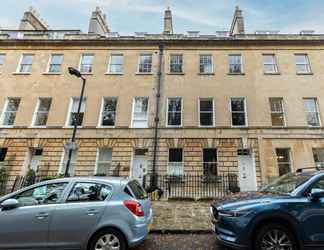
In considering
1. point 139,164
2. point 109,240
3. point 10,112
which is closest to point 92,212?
point 109,240

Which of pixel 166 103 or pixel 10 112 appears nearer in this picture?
pixel 166 103

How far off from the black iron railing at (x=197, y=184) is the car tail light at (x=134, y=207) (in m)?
8.22

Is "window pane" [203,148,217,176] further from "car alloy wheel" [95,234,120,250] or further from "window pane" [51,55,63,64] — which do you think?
"window pane" [51,55,63,64]

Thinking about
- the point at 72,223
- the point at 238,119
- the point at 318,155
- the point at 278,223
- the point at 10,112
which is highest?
the point at 238,119

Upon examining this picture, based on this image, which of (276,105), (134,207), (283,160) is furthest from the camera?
(276,105)

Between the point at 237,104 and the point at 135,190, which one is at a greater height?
the point at 237,104

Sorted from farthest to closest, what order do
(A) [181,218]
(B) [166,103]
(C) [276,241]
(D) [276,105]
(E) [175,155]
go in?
(B) [166,103], (D) [276,105], (E) [175,155], (A) [181,218], (C) [276,241]

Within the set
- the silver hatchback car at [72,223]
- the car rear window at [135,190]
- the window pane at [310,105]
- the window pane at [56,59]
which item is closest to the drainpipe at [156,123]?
the car rear window at [135,190]

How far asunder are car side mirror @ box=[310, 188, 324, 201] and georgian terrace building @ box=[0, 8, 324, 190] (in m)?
9.56

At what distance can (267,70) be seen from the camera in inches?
623

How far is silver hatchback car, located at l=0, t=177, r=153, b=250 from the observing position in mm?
4168

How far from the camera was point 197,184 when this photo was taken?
1303 cm

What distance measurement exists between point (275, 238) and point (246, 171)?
33.9 ft

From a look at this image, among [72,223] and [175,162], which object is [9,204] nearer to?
[72,223]
